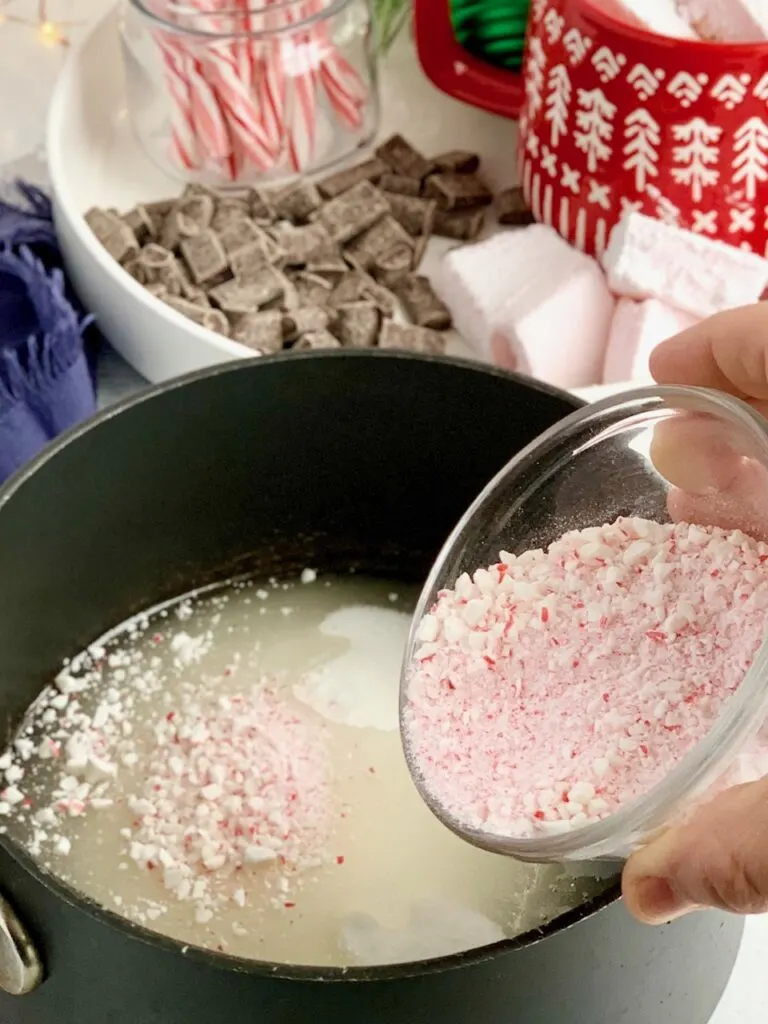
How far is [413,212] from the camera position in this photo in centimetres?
91

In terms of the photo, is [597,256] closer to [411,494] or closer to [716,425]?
[411,494]

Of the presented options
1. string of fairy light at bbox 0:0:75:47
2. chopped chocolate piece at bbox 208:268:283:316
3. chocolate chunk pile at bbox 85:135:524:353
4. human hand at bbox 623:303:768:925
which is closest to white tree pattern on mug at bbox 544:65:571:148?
chocolate chunk pile at bbox 85:135:524:353

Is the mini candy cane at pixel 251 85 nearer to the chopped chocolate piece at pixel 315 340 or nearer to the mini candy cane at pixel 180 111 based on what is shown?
the mini candy cane at pixel 180 111

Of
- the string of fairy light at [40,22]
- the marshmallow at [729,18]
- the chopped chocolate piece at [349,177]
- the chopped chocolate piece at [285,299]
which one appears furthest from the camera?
the string of fairy light at [40,22]

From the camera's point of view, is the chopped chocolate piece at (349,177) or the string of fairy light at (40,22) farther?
the string of fairy light at (40,22)

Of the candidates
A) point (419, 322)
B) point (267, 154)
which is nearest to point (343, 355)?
point (419, 322)

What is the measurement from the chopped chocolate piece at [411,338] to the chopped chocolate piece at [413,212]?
0.40 feet

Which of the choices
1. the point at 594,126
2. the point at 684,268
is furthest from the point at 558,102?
the point at 684,268

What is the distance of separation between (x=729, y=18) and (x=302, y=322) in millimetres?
326

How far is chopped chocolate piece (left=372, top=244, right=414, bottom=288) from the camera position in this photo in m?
0.87

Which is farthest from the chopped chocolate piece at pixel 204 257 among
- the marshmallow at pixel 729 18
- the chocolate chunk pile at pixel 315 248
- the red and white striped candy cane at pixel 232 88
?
the marshmallow at pixel 729 18

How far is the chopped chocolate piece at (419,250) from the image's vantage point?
0.89 metres

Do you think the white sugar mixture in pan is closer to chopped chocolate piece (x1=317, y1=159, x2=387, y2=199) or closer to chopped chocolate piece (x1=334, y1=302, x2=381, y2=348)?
chopped chocolate piece (x1=334, y1=302, x2=381, y2=348)

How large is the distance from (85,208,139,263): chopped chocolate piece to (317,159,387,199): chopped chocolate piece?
16 cm
